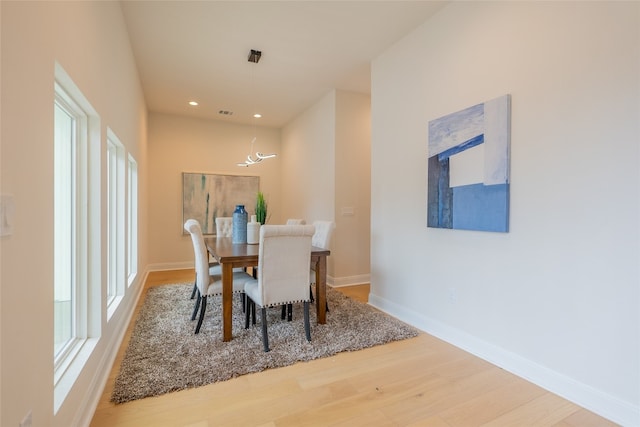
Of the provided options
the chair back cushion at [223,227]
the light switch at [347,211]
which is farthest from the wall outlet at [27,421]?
the light switch at [347,211]

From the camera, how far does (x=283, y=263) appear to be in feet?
7.90

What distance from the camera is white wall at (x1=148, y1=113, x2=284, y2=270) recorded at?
547 centimetres

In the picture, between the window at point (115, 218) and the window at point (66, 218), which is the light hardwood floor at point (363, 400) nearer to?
the window at point (66, 218)

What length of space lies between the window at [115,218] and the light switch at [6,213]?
76.8 inches

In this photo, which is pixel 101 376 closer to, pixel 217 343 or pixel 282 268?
pixel 217 343

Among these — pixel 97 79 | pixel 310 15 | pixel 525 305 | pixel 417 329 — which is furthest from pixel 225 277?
pixel 310 15

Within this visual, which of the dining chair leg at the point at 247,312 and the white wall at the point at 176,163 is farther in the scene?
the white wall at the point at 176,163

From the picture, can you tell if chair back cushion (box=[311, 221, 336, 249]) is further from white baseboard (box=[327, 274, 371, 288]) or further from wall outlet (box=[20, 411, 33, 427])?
wall outlet (box=[20, 411, 33, 427])

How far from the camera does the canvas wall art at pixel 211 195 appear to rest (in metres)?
5.66

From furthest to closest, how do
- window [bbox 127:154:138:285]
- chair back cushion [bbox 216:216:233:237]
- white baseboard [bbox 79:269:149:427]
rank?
chair back cushion [bbox 216:216:233:237] < window [bbox 127:154:138:285] < white baseboard [bbox 79:269:149:427]

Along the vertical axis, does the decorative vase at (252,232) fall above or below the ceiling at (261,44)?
below

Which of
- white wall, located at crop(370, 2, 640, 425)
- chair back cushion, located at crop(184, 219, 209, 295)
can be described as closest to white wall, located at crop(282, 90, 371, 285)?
white wall, located at crop(370, 2, 640, 425)

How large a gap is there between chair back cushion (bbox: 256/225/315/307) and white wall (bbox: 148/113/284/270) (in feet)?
12.6

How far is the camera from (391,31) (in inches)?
116
